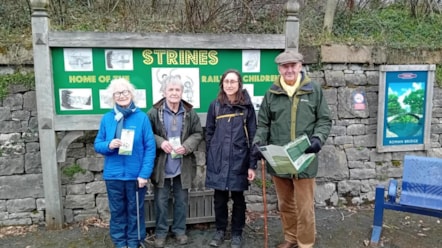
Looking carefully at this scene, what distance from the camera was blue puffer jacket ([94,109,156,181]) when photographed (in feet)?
11.5

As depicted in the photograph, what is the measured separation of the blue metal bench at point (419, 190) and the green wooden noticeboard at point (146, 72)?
1804mm

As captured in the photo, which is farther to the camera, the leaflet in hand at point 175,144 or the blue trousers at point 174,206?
the blue trousers at point 174,206

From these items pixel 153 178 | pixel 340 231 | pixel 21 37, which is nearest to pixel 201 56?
pixel 153 178

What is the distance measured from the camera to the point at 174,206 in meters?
3.93

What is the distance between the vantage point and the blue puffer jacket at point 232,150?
3621 millimetres

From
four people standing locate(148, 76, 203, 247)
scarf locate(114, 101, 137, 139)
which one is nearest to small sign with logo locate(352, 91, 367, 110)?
four people standing locate(148, 76, 203, 247)

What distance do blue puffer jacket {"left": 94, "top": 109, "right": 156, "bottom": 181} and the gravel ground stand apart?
912mm

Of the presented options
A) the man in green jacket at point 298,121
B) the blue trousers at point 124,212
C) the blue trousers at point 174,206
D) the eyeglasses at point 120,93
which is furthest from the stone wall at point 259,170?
the man in green jacket at point 298,121

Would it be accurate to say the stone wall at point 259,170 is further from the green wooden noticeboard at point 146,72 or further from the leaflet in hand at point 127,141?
the leaflet in hand at point 127,141

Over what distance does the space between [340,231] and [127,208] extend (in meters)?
2.44

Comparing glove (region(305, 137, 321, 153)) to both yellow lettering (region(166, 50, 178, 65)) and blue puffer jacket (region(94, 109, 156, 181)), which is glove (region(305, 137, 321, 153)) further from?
yellow lettering (region(166, 50, 178, 65))

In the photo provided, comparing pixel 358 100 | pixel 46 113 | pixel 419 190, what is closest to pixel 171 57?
pixel 46 113

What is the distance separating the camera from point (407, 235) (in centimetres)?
423

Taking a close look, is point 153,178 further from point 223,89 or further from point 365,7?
point 365,7
